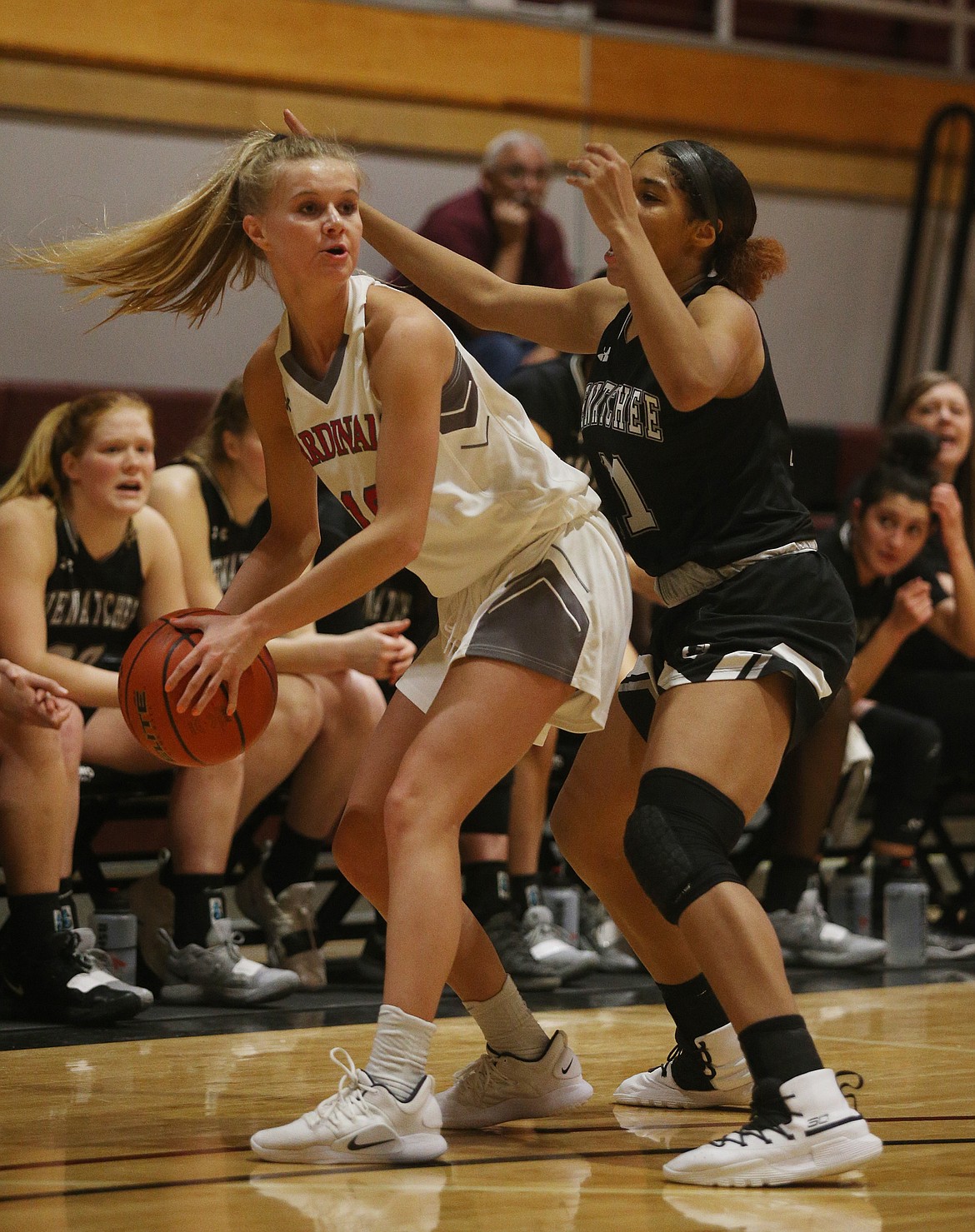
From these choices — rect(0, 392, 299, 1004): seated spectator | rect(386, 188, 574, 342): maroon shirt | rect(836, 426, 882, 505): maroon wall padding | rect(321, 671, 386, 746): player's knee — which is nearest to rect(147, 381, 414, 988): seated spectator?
rect(321, 671, 386, 746): player's knee

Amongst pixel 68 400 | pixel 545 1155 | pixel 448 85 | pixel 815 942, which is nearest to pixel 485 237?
pixel 448 85

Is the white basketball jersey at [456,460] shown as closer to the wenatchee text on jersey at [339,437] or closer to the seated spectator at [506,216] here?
the wenatchee text on jersey at [339,437]

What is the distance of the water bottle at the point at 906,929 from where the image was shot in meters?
4.78

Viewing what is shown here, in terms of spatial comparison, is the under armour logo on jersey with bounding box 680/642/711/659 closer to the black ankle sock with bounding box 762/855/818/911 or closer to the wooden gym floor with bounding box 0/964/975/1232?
the wooden gym floor with bounding box 0/964/975/1232

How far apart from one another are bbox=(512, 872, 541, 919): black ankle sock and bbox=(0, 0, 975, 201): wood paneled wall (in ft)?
10.3

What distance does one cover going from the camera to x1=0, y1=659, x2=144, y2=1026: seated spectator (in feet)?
11.7

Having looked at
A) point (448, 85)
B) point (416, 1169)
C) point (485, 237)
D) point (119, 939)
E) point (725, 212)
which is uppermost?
point (448, 85)

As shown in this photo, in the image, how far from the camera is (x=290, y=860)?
4.27m

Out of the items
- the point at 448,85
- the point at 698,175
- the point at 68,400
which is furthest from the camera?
the point at 448,85

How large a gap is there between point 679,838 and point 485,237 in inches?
152

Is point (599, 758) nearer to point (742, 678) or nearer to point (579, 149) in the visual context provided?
point (742, 678)

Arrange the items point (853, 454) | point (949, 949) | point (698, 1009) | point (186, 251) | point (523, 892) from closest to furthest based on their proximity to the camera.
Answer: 1. point (186, 251)
2. point (698, 1009)
3. point (523, 892)
4. point (949, 949)
5. point (853, 454)

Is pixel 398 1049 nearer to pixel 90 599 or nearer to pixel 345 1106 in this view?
pixel 345 1106

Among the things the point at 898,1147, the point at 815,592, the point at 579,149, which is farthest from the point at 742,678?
the point at 579,149
